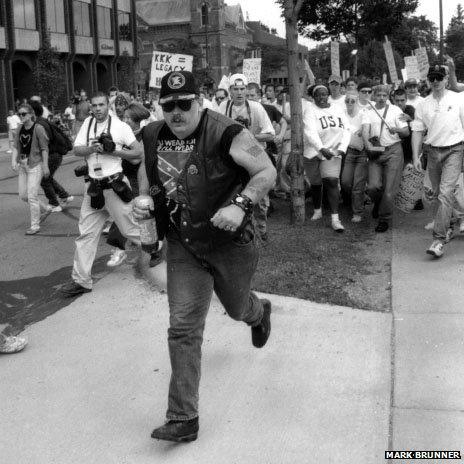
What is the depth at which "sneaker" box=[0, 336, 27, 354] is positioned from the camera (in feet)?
15.8

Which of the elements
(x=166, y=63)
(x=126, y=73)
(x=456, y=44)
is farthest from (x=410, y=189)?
(x=456, y=44)

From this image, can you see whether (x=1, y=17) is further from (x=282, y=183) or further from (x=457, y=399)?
(x=457, y=399)

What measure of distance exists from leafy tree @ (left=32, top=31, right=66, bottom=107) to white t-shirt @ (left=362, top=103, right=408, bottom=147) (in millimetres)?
29039

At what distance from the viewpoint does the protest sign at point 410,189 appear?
28.4ft

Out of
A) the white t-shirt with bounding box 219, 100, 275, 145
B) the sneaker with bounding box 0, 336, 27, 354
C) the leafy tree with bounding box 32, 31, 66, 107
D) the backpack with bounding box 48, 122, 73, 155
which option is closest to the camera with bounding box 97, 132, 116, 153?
the white t-shirt with bounding box 219, 100, 275, 145

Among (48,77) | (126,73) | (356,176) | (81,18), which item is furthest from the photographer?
(126,73)

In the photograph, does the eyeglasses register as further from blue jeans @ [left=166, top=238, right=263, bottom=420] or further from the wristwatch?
the wristwatch

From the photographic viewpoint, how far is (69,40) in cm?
4762

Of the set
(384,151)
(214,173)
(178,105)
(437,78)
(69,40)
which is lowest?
(384,151)

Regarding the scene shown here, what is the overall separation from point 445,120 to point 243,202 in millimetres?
4391

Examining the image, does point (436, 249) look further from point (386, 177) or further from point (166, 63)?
point (166, 63)

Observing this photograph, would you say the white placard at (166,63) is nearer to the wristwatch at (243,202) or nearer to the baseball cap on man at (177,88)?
the baseball cap on man at (177,88)

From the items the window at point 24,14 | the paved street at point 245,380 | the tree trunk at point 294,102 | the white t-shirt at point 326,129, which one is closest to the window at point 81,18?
the window at point 24,14

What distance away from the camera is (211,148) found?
12.0ft
